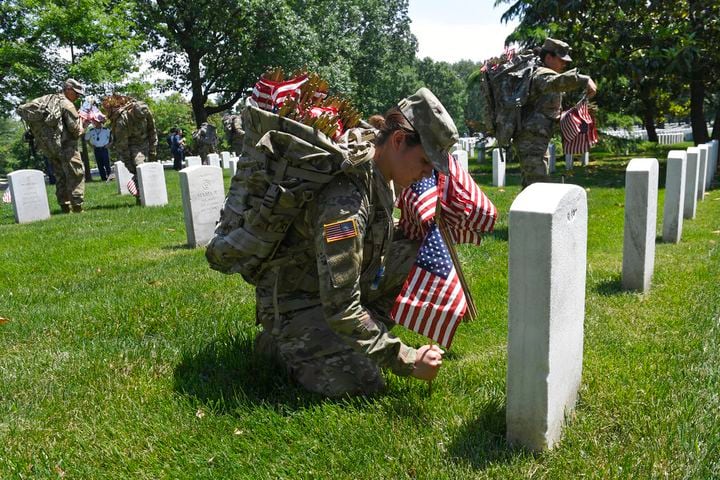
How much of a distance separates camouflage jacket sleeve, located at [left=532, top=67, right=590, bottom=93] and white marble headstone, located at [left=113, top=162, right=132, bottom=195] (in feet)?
37.5

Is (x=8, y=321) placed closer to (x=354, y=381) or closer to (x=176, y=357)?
(x=176, y=357)

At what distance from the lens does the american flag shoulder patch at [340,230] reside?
2645mm

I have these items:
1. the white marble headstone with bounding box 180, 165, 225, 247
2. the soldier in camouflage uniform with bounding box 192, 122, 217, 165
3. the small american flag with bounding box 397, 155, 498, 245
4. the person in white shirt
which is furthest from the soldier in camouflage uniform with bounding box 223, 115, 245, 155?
the small american flag with bounding box 397, 155, 498, 245

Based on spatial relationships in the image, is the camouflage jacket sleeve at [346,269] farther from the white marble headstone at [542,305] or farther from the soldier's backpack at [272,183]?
the white marble headstone at [542,305]

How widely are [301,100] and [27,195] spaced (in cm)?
Result: 989

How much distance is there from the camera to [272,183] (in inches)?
110

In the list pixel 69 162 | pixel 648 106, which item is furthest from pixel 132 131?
pixel 648 106

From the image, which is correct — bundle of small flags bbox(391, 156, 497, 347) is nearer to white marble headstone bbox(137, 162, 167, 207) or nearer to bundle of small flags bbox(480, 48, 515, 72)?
bundle of small flags bbox(480, 48, 515, 72)

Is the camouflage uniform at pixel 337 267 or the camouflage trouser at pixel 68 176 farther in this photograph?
the camouflage trouser at pixel 68 176

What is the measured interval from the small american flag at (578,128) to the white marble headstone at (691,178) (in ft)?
4.52

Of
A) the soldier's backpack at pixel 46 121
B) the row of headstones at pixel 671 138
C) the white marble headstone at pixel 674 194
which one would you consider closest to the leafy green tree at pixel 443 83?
the row of headstones at pixel 671 138

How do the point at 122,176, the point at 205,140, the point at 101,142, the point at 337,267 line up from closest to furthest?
1. the point at 337,267
2. the point at 122,176
3. the point at 101,142
4. the point at 205,140

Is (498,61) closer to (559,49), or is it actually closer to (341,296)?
(559,49)

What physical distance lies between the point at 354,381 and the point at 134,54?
2642 cm
